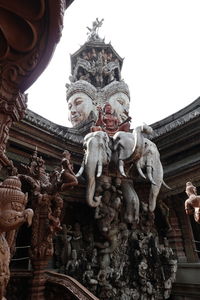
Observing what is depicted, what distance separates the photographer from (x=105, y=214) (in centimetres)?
690

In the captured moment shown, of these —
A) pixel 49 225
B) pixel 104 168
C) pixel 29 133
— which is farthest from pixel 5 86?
pixel 104 168

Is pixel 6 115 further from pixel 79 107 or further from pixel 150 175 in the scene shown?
pixel 79 107

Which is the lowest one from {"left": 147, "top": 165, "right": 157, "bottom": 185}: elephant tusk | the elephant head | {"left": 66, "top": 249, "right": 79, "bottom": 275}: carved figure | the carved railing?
the carved railing

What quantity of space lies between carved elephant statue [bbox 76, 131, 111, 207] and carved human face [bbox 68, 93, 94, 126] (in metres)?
6.42

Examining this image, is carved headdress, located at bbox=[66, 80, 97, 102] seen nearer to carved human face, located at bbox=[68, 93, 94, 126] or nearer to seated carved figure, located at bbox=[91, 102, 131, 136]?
carved human face, located at bbox=[68, 93, 94, 126]

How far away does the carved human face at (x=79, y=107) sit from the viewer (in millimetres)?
13711

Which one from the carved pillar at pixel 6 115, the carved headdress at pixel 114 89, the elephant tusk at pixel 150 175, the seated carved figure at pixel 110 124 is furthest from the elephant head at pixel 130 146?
the carved headdress at pixel 114 89

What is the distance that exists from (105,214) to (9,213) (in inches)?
194

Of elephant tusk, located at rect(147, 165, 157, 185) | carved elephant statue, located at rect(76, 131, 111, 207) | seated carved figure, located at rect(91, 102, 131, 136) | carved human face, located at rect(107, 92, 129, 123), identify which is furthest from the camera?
carved human face, located at rect(107, 92, 129, 123)

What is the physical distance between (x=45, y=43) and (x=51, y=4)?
0.42 m

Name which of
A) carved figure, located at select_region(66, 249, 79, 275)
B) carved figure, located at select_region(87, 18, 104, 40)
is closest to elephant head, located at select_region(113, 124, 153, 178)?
carved figure, located at select_region(66, 249, 79, 275)

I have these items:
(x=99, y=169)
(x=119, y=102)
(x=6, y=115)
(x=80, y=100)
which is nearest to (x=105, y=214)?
(x=99, y=169)

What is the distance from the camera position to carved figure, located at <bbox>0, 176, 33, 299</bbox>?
7.43 ft

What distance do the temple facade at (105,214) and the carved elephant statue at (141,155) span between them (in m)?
0.03
